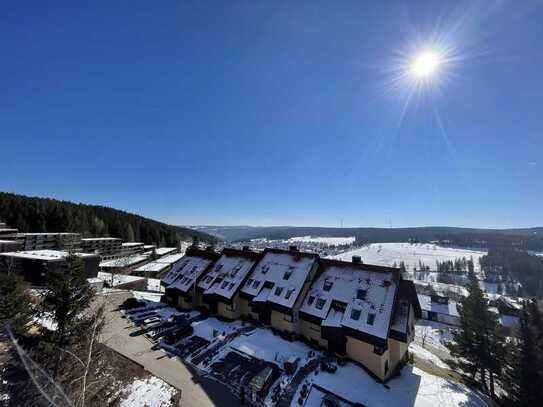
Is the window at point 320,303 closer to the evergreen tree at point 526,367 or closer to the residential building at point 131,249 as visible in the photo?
the evergreen tree at point 526,367

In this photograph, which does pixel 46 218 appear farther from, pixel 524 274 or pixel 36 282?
pixel 524 274

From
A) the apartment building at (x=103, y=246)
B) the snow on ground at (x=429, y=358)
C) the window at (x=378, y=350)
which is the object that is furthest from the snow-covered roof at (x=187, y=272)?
the apartment building at (x=103, y=246)

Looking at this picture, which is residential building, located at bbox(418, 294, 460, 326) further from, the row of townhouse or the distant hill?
the distant hill

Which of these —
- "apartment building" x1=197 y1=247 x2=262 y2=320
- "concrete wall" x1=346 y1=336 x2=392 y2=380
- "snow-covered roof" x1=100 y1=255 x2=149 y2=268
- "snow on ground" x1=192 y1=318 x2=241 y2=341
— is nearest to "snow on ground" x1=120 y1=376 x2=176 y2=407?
"snow on ground" x1=192 y1=318 x2=241 y2=341

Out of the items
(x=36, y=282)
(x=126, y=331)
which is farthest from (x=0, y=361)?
(x=36, y=282)

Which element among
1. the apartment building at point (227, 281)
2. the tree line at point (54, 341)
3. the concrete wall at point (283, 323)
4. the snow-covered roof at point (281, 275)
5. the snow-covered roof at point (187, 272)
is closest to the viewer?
the tree line at point (54, 341)

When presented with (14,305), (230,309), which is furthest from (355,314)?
(14,305)
